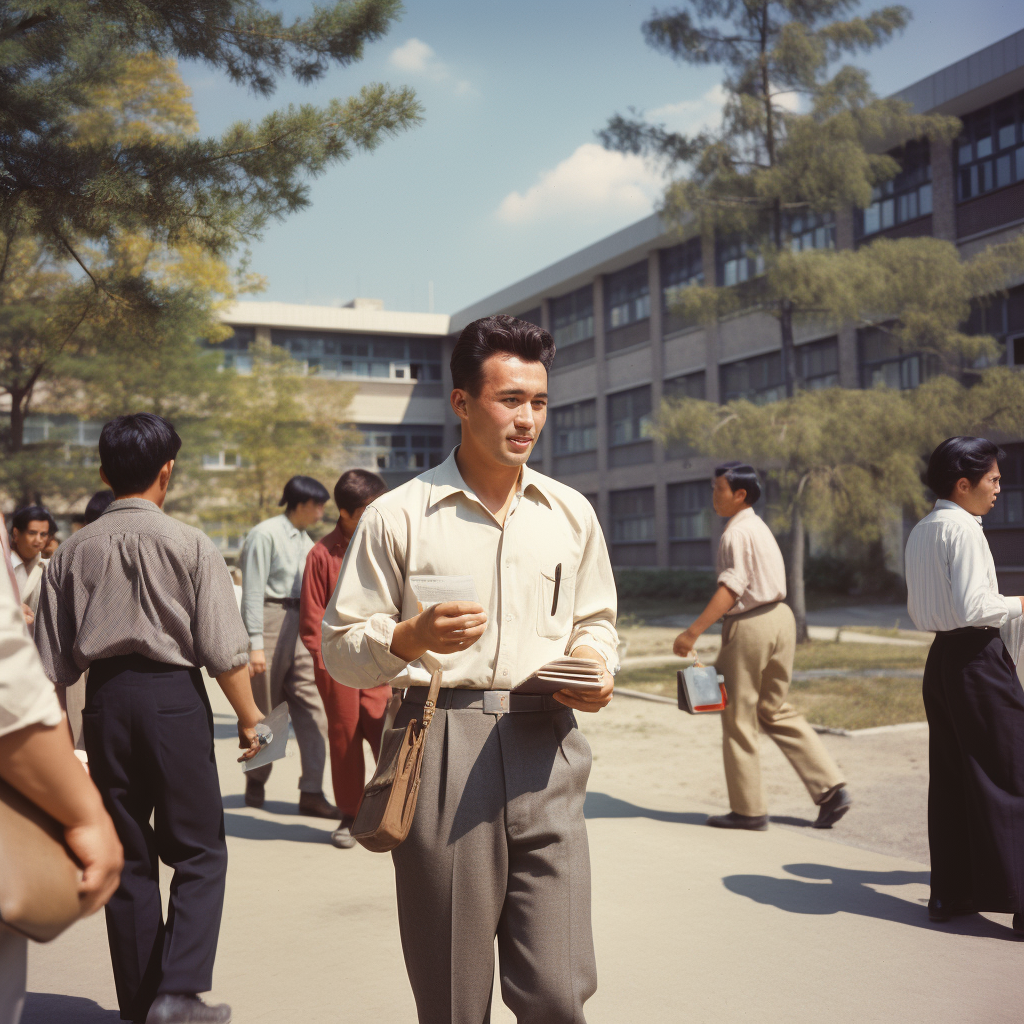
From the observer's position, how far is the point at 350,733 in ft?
20.4

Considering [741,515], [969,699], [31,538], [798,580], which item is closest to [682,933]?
[969,699]

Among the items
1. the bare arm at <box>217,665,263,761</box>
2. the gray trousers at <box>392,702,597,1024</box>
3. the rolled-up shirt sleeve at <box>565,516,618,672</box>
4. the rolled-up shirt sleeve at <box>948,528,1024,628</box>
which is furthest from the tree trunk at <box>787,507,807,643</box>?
the gray trousers at <box>392,702,597,1024</box>

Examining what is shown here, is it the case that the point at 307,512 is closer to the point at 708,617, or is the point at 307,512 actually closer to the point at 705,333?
the point at 708,617

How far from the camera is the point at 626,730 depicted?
10.3 m

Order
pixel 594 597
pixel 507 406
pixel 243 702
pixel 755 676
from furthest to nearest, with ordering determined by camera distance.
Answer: pixel 755 676 → pixel 243 702 → pixel 594 597 → pixel 507 406

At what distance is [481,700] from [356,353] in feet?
159

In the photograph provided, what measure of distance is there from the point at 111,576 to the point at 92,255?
5.89 meters

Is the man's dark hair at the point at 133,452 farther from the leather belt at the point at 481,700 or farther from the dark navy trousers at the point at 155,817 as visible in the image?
the leather belt at the point at 481,700

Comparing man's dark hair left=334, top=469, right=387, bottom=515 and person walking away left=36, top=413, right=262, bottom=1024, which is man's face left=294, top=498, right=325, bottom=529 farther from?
person walking away left=36, top=413, right=262, bottom=1024

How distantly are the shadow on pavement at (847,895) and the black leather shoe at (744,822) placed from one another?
74cm

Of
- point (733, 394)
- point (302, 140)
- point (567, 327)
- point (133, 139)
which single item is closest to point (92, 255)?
point (133, 139)

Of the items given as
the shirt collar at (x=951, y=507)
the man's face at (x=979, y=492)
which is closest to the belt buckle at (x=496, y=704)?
the shirt collar at (x=951, y=507)

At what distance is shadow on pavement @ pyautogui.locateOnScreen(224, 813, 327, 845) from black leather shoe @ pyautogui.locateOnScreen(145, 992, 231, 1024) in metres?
2.57

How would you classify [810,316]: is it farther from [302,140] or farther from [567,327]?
[567,327]
